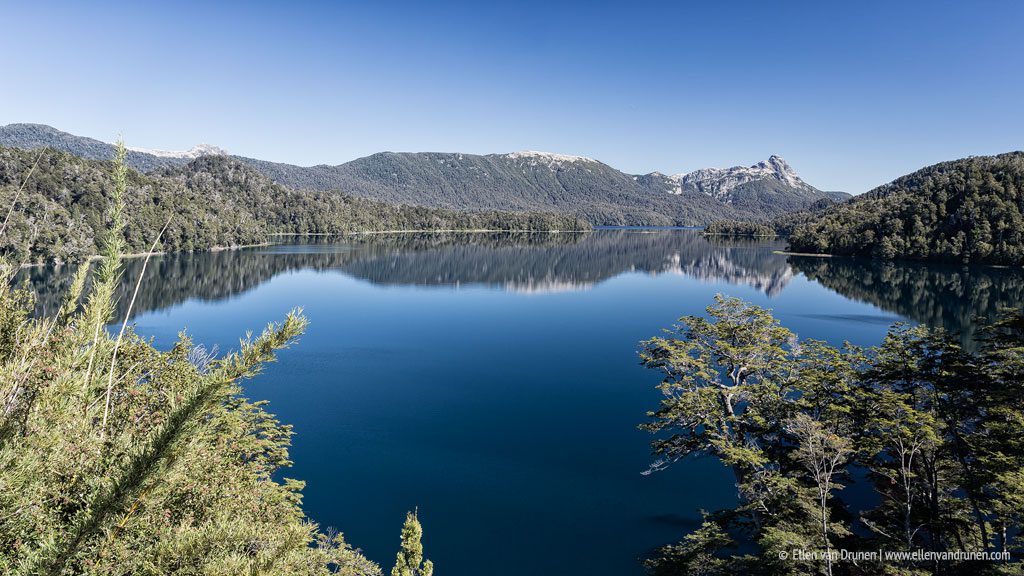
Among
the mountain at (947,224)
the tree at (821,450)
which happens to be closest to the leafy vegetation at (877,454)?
the tree at (821,450)

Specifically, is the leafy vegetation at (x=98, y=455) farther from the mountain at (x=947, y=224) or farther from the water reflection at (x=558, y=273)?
the mountain at (x=947, y=224)

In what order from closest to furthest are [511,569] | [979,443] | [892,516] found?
[979,443]
[892,516]
[511,569]

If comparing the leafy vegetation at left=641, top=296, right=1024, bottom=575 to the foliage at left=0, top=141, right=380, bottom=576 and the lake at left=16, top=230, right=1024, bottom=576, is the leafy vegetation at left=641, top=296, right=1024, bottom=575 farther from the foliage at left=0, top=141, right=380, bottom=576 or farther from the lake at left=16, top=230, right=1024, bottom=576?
the foliage at left=0, top=141, right=380, bottom=576

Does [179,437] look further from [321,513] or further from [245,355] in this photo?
[321,513]

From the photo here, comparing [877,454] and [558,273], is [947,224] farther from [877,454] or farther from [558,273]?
[877,454]

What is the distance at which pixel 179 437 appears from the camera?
3750 mm

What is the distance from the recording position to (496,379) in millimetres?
50031

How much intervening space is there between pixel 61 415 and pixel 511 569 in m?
22.4

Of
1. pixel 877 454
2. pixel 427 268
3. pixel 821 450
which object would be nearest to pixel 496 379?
pixel 877 454

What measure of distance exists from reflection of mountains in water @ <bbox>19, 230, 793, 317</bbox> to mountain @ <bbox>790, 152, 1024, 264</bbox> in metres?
23.9

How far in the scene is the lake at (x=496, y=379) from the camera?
27.1 metres

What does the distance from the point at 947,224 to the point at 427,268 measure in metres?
145

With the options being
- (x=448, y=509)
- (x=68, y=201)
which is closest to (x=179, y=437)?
(x=448, y=509)

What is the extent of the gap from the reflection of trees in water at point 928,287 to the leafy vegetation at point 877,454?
5016 cm
